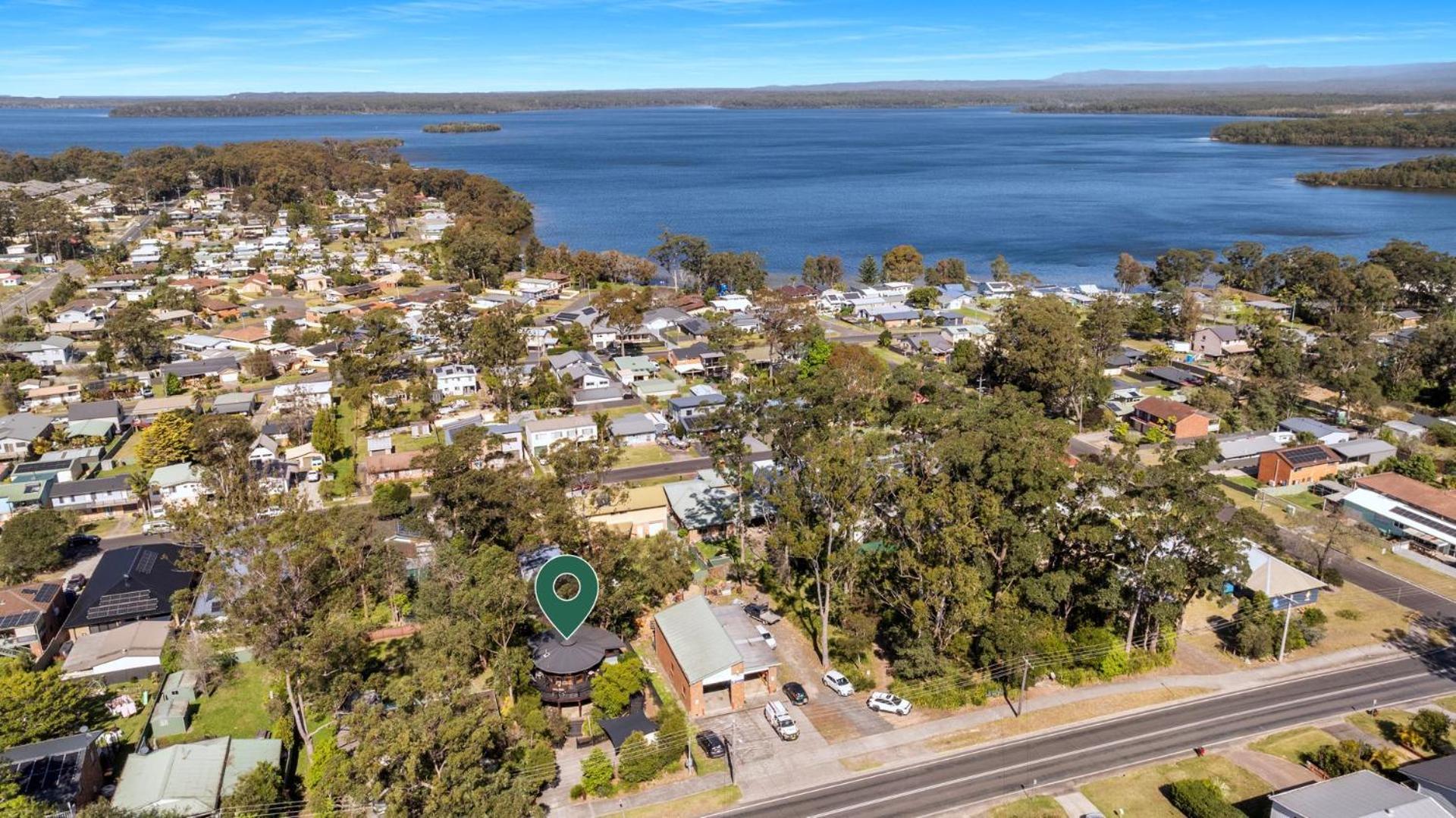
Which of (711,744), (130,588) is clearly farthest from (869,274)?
(130,588)

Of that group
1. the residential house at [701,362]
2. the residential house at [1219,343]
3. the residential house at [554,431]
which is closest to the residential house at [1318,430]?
the residential house at [1219,343]

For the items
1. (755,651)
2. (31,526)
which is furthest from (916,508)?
(31,526)

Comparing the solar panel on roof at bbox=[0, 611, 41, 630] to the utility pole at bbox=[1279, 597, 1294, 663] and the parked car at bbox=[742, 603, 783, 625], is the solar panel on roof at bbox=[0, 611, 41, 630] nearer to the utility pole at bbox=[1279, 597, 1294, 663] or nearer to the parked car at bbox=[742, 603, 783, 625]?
the parked car at bbox=[742, 603, 783, 625]

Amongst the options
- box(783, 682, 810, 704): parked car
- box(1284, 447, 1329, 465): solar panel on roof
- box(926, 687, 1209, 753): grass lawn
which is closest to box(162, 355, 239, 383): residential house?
box(783, 682, 810, 704): parked car

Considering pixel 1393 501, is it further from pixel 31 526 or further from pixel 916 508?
pixel 31 526

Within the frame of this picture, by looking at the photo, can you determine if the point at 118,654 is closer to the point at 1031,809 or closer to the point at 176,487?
the point at 176,487

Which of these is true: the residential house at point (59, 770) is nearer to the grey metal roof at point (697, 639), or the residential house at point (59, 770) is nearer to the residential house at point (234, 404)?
the grey metal roof at point (697, 639)
